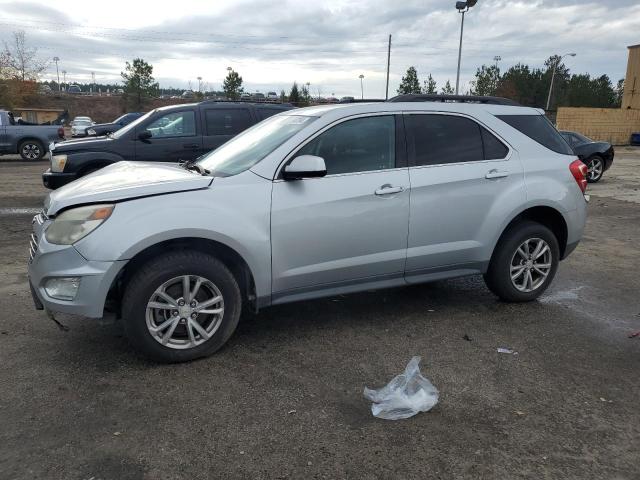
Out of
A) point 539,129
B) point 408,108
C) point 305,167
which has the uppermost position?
point 408,108

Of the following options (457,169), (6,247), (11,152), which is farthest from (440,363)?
(11,152)

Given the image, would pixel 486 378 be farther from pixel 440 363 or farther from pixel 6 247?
pixel 6 247

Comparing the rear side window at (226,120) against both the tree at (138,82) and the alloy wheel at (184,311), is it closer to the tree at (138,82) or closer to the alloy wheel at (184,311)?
the alloy wheel at (184,311)

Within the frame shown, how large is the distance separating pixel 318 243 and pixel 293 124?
42.1 inches

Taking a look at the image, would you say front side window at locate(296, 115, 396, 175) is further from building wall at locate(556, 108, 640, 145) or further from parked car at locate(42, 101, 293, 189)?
building wall at locate(556, 108, 640, 145)

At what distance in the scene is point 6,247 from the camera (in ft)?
22.6

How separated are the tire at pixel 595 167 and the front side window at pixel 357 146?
1251 cm

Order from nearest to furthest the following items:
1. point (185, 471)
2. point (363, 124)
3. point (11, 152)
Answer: point (185, 471) → point (363, 124) → point (11, 152)

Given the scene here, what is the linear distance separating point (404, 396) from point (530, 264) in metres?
2.33

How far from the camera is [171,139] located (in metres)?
8.98

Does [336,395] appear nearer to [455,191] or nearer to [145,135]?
[455,191]

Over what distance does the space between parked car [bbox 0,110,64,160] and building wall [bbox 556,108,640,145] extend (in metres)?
28.3

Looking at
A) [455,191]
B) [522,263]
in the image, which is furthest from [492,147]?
[522,263]

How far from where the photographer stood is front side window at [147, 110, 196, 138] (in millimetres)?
9023
